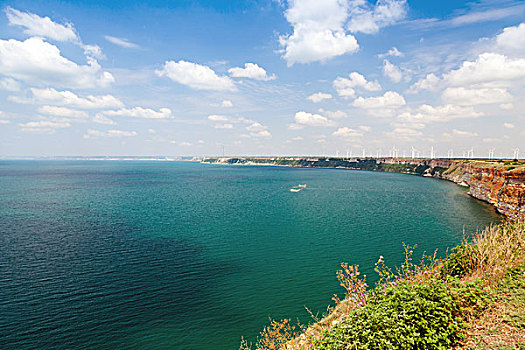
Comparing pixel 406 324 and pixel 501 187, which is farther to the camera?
pixel 501 187

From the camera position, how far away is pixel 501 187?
68000mm

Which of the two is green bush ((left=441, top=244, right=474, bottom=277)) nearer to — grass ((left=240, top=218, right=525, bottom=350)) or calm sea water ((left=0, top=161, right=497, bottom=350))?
grass ((left=240, top=218, right=525, bottom=350))

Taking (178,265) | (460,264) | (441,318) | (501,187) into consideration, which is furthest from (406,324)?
(501,187)

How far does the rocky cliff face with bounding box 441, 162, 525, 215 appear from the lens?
193 feet

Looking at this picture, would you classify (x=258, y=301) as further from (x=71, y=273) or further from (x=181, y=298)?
(x=71, y=273)

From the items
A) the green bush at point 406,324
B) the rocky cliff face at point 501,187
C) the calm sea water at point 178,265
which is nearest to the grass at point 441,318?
the green bush at point 406,324

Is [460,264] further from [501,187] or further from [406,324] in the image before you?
[501,187]

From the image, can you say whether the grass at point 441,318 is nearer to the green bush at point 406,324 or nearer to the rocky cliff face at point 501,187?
the green bush at point 406,324

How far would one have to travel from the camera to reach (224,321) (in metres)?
22.0

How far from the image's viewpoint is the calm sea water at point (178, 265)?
21.0 m

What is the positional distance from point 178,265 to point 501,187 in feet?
256

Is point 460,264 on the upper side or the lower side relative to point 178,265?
upper

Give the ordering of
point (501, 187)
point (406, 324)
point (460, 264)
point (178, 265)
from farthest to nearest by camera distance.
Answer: point (501, 187)
point (178, 265)
point (460, 264)
point (406, 324)

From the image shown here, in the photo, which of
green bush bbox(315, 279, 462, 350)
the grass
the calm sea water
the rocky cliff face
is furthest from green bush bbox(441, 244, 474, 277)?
the rocky cliff face
